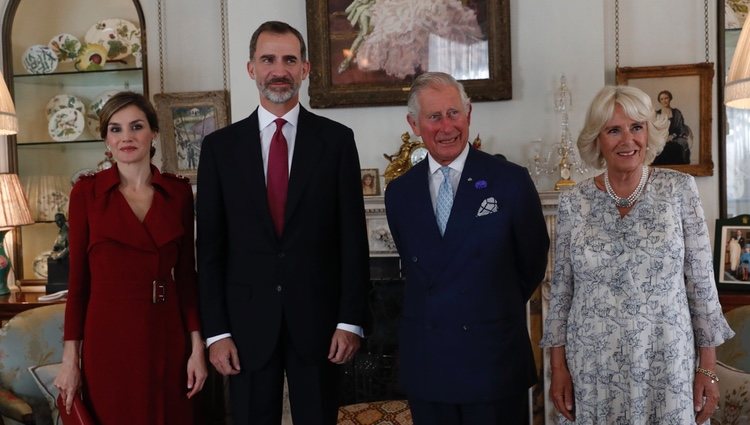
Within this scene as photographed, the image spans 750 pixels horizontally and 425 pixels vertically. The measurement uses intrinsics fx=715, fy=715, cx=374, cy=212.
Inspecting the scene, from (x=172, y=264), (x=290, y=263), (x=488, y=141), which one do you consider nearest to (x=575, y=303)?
(x=290, y=263)

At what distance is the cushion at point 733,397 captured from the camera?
2.58 m

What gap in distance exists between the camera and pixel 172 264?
2143 millimetres

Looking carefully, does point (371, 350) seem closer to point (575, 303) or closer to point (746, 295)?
point (746, 295)

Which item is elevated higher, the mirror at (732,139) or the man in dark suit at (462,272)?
the mirror at (732,139)

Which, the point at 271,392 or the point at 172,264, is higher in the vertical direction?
the point at 172,264

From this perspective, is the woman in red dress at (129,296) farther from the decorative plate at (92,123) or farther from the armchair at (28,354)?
the decorative plate at (92,123)

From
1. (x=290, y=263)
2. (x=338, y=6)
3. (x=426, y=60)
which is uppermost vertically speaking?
(x=338, y=6)

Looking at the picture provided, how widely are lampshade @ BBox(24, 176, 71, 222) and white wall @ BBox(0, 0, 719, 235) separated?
132cm

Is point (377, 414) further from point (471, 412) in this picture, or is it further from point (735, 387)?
point (471, 412)

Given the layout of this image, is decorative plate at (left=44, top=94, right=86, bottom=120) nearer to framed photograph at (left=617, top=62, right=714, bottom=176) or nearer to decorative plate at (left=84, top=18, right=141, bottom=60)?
decorative plate at (left=84, top=18, right=141, bottom=60)

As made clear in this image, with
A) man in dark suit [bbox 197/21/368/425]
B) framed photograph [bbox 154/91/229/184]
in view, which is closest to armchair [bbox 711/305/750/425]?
man in dark suit [bbox 197/21/368/425]

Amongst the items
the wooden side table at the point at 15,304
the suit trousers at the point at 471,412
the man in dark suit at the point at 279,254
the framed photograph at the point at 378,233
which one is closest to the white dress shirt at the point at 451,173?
the man in dark suit at the point at 279,254

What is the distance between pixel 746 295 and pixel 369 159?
2.07m

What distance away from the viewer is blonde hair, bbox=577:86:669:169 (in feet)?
6.30
